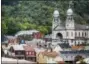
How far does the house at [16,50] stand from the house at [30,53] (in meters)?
0.03

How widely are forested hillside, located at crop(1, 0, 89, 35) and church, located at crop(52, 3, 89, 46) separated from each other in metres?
0.03

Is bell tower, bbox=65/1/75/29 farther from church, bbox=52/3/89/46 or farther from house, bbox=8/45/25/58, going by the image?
house, bbox=8/45/25/58

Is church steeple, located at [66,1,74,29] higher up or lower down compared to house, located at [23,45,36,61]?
higher up

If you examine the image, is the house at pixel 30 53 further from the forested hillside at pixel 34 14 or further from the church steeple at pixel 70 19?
the church steeple at pixel 70 19

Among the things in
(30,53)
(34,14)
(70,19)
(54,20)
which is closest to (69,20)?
(70,19)

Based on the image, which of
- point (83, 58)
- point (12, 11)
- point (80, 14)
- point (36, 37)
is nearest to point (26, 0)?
point (12, 11)

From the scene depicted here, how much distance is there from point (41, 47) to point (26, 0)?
42cm

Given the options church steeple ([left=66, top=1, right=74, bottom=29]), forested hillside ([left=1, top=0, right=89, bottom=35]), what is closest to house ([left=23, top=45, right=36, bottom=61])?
forested hillside ([left=1, top=0, right=89, bottom=35])

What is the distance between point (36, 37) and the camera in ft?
8.25

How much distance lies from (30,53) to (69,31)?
14.8 inches

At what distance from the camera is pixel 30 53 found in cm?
250

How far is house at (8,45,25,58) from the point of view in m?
2.49

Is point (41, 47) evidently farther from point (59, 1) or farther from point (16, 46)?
point (59, 1)

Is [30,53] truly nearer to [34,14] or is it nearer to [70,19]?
[34,14]
